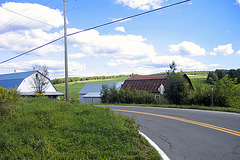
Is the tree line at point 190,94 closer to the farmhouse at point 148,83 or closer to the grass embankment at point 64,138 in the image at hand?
the farmhouse at point 148,83

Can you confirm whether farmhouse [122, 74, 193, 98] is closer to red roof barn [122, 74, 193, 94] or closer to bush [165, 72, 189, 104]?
red roof barn [122, 74, 193, 94]

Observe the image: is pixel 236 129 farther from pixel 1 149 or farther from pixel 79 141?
pixel 1 149

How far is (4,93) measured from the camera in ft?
24.8

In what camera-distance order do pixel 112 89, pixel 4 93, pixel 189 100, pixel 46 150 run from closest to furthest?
pixel 46 150, pixel 4 93, pixel 189 100, pixel 112 89

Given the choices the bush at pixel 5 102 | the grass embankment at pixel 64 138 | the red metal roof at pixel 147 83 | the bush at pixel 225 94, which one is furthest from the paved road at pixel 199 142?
the red metal roof at pixel 147 83

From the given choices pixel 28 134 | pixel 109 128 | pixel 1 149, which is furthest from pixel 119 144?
pixel 1 149

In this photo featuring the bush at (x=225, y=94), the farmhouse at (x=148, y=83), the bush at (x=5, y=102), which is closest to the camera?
the bush at (x=5, y=102)

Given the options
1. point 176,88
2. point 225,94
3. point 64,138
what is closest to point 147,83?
point 176,88

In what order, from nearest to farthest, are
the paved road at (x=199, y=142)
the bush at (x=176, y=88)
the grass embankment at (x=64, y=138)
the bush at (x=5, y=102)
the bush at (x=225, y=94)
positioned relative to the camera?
1. the grass embankment at (x=64, y=138)
2. the paved road at (x=199, y=142)
3. the bush at (x=5, y=102)
4. the bush at (x=225, y=94)
5. the bush at (x=176, y=88)

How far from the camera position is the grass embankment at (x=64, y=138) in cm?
488

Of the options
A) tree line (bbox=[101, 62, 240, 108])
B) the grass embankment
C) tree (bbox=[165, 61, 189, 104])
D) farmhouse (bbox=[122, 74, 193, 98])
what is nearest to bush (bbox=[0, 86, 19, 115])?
the grass embankment

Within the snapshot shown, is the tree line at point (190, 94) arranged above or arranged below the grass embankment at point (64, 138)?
above

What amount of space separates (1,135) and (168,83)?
21.3 meters

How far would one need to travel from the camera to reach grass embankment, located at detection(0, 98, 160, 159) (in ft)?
16.0
